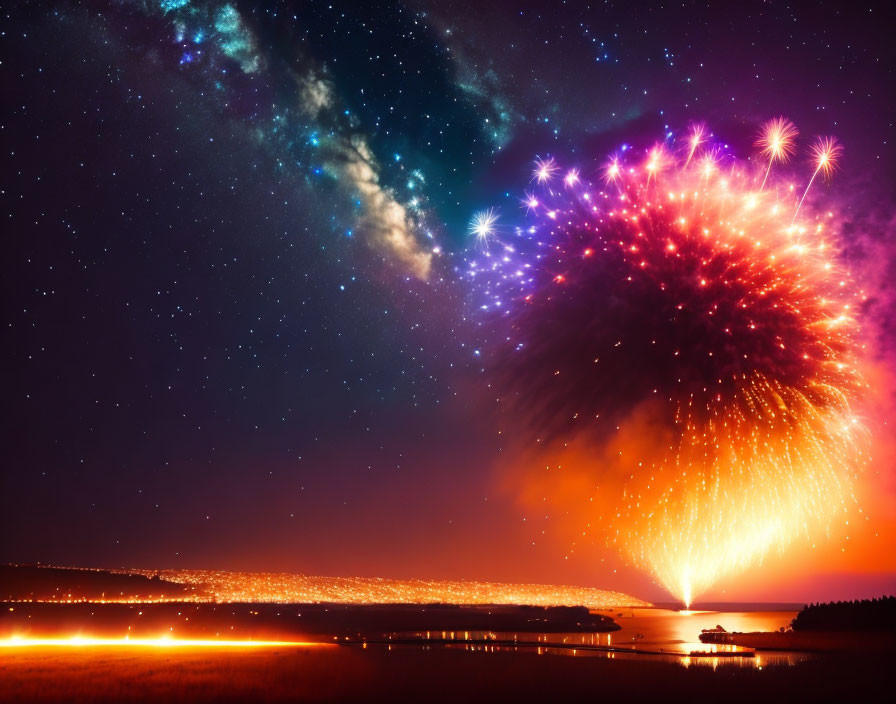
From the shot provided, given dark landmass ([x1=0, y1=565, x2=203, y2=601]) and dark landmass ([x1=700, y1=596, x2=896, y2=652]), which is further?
dark landmass ([x1=0, y1=565, x2=203, y2=601])

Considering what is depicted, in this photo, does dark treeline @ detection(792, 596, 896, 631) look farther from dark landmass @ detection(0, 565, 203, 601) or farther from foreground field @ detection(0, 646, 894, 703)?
dark landmass @ detection(0, 565, 203, 601)

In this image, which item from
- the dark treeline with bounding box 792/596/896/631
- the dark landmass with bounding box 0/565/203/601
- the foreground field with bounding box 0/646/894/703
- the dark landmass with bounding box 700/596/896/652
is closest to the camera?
the foreground field with bounding box 0/646/894/703

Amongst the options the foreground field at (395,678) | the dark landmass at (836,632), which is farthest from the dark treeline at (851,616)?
the foreground field at (395,678)

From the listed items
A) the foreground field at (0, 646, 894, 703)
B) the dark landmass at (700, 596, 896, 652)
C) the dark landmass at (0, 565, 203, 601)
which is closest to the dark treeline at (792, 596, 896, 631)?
the dark landmass at (700, 596, 896, 652)

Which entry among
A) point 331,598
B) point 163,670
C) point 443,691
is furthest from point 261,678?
point 331,598

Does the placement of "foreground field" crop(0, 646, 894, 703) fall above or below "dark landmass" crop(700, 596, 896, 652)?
below

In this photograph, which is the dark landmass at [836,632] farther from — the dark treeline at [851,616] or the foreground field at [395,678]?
the foreground field at [395,678]

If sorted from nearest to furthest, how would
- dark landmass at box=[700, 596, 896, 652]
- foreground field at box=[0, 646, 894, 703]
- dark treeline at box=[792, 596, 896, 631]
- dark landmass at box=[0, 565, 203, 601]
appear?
foreground field at box=[0, 646, 894, 703] → dark landmass at box=[700, 596, 896, 652] → dark treeline at box=[792, 596, 896, 631] → dark landmass at box=[0, 565, 203, 601]

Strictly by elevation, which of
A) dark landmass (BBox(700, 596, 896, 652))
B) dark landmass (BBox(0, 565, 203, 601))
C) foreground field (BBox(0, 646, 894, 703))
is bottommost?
foreground field (BBox(0, 646, 894, 703))
